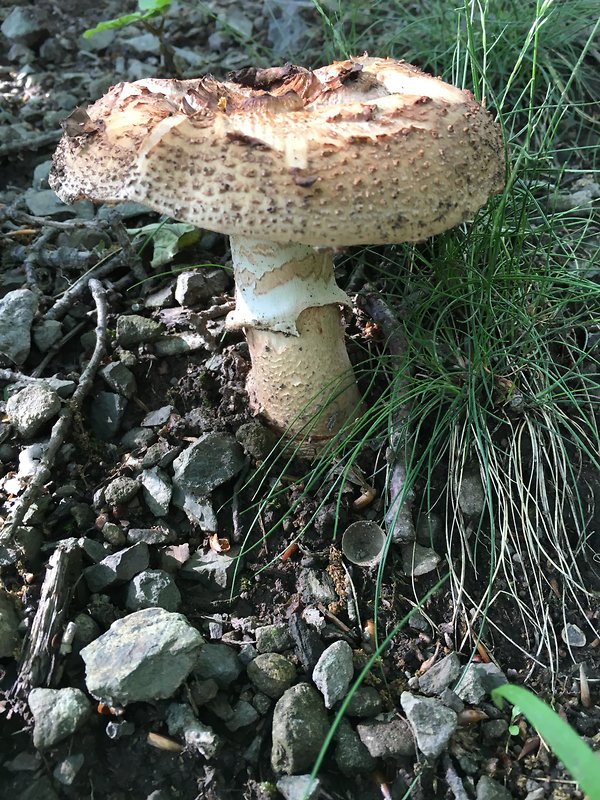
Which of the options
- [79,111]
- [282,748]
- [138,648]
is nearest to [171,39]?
[79,111]

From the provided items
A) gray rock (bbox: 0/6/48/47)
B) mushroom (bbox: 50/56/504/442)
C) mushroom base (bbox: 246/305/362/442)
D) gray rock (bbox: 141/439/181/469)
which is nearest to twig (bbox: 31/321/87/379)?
gray rock (bbox: 141/439/181/469)

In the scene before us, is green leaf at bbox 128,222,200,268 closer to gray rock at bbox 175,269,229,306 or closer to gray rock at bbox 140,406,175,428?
gray rock at bbox 175,269,229,306

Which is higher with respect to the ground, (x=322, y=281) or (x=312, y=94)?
(x=312, y=94)

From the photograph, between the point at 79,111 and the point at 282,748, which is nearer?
the point at 282,748

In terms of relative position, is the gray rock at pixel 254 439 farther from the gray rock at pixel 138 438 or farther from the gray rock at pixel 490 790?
the gray rock at pixel 490 790

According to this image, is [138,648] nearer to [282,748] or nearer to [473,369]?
[282,748]

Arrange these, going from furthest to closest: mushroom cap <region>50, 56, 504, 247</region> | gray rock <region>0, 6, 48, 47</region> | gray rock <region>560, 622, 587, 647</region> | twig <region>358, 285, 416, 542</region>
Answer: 1. gray rock <region>0, 6, 48, 47</region>
2. twig <region>358, 285, 416, 542</region>
3. gray rock <region>560, 622, 587, 647</region>
4. mushroom cap <region>50, 56, 504, 247</region>

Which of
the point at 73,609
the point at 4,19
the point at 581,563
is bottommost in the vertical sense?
the point at 581,563
